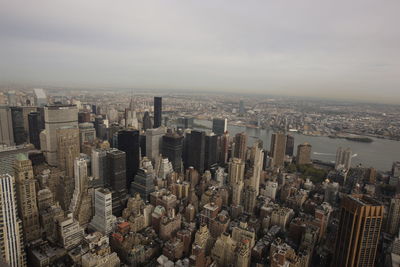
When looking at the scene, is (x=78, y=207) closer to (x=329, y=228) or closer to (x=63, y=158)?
(x=63, y=158)

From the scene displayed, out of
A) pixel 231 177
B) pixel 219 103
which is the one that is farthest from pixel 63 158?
pixel 219 103

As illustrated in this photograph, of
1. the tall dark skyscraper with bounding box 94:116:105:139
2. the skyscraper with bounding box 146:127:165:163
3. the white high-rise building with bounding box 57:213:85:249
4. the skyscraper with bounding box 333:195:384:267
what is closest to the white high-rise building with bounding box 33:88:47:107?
the tall dark skyscraper with bounding box 94:116:105:139

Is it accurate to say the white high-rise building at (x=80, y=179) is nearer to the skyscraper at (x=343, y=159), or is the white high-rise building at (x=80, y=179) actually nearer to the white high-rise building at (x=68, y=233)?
the white high-rise building at (x=68, y=233)

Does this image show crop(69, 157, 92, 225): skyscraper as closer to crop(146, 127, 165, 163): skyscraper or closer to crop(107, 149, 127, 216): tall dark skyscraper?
crop(107, 149, 127, 216): tall dark skyscraper

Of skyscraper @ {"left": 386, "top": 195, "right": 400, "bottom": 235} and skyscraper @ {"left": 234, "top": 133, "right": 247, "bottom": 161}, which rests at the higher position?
skyscraper @ {"left": 234, "top": 133, "right": 247, "bottom": 161}

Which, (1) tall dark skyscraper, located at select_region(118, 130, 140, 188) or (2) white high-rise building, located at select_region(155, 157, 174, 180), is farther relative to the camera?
(2) white high-rise building, located at select_region(155, 157, 174, 180)

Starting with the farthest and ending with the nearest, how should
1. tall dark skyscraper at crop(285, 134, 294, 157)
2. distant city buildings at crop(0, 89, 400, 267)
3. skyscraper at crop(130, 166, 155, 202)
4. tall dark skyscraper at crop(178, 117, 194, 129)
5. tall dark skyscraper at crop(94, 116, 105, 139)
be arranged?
tall dark skyscraper at crop(178, 117, 194, 129) < tall dark skyscraper at crop(94, 116, 105, 139) < tall dark skyscraper at crop(285, 134, 294, 157) < skyscraper at crop(130, 166, 155, 202) < distant city buildings at crop(0, 89, 400, 267)

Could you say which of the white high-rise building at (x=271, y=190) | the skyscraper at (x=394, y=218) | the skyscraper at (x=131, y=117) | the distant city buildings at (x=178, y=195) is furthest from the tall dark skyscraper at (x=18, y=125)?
the skyscraper at (x=394, y=218)

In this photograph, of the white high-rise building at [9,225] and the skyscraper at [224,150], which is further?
the skyscraper at [224,150]
